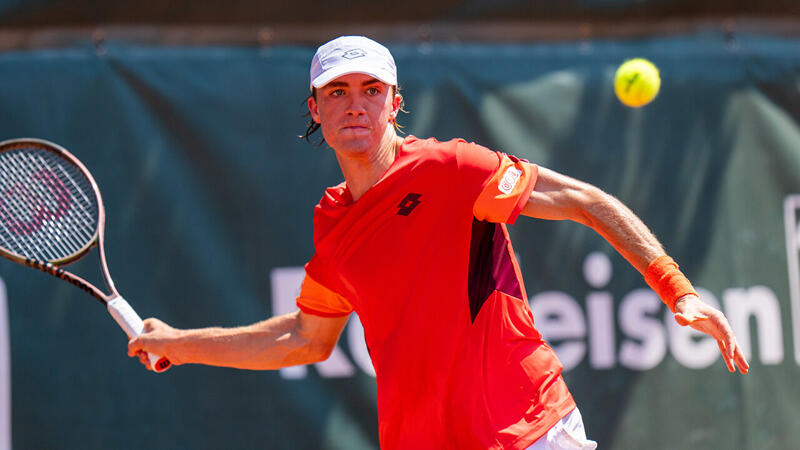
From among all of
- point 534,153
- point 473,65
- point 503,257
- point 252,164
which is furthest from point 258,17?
point 503,257

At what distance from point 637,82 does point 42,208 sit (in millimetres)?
2363

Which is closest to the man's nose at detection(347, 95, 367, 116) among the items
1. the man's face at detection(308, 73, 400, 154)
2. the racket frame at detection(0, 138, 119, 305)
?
the man's face at detection(308, 73, 400, 154)

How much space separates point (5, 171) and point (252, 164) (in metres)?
1.11

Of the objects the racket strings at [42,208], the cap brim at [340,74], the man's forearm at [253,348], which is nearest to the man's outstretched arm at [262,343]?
the man's forearm at [253,348]

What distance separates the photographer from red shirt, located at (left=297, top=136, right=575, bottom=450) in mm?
2391

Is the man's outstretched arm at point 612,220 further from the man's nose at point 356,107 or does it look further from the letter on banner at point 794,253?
the letter on banner at point 794,253

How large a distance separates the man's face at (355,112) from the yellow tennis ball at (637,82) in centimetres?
169

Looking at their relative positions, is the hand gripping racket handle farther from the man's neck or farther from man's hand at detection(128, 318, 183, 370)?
the man's neck

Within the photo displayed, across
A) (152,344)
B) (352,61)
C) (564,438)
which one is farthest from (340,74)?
(564,438)

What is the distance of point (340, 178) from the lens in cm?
414

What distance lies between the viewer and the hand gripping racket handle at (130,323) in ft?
9.23

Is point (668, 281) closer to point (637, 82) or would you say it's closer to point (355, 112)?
point (355, 112)

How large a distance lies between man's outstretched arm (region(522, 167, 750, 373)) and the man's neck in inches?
15.6

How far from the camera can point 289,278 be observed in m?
4.10
